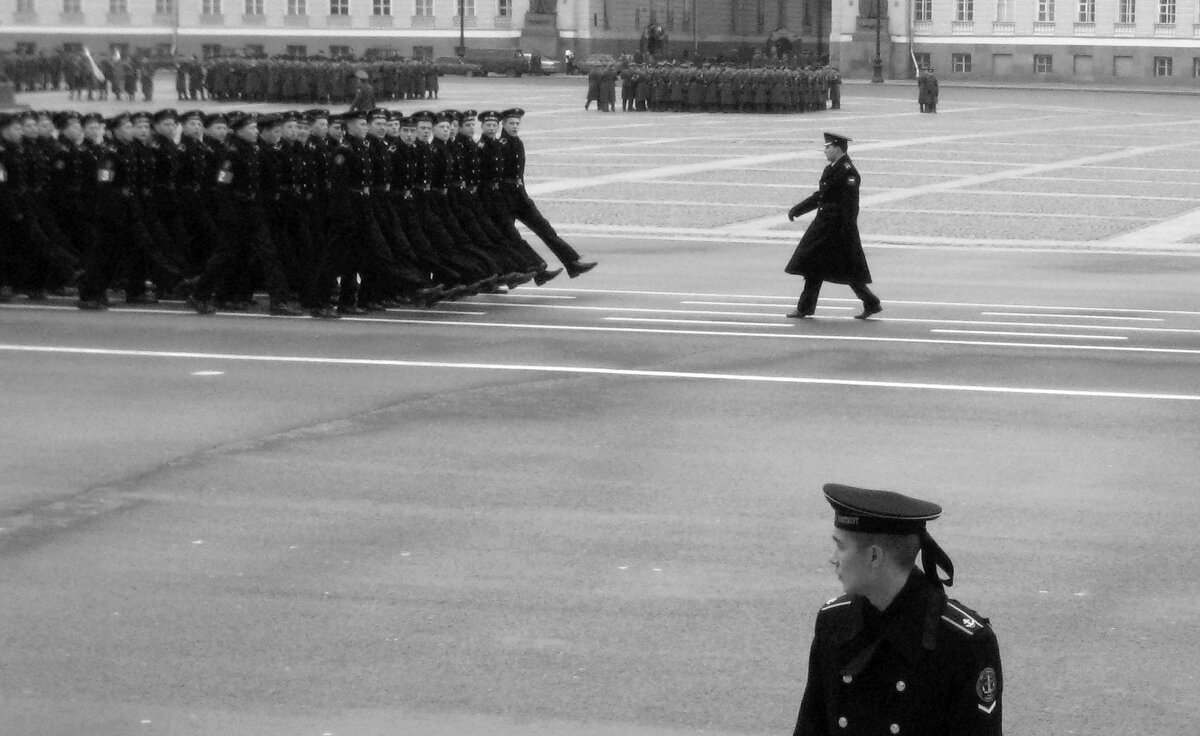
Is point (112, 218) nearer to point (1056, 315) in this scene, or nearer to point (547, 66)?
point (1056, 315)

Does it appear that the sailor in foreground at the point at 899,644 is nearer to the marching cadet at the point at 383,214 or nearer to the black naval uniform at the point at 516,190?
the marching cadet at the point at 383,214

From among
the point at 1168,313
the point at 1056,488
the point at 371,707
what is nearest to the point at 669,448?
the point at 1056,488

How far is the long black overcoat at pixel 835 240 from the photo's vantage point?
17.0 metres

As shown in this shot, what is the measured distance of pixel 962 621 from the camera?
12.7ft

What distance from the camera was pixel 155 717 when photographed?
7.02 metres

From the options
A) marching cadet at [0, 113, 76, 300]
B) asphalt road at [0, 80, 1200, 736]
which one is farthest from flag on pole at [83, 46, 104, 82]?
asphalt road at [0, 80, 1200, 736]

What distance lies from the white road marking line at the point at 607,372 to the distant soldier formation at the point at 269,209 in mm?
2229

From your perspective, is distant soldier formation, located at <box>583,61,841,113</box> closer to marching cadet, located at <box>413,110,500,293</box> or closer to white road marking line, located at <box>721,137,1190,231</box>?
white road marking line, located at <box>721,137,1190,231</box>

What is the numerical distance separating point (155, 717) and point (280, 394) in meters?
6.53

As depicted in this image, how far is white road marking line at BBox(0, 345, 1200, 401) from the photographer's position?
13609 millimetres

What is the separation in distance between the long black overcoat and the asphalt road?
1.50ft

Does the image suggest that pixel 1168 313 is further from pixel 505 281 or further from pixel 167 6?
pixel 167 6

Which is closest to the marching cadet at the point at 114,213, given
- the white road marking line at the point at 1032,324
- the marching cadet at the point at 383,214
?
the marching cadet at the point at 383,214

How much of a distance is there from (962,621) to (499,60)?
83.4 metres
